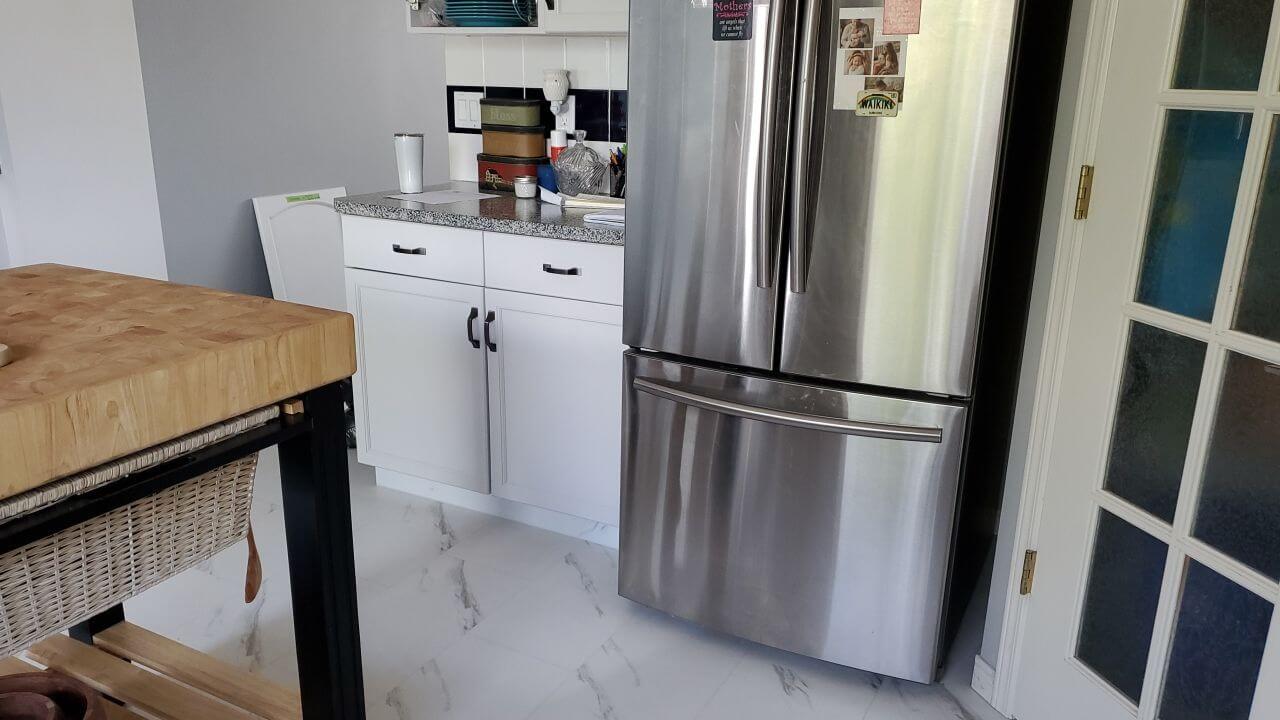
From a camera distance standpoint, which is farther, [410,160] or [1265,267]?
[410,160]

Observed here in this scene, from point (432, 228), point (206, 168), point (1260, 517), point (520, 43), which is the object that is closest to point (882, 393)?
point (1260, 517)

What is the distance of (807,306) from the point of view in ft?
6.25

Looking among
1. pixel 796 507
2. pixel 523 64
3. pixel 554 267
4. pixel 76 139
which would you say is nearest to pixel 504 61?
pixel 523 64

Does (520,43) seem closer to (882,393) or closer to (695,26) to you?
(695,26)

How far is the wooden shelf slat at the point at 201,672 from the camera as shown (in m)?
1.67

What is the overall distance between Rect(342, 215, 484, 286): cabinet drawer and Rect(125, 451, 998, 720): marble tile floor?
0.77 meters

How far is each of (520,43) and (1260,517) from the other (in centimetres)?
241

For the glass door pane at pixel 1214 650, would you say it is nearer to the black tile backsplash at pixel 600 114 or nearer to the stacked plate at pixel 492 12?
the black tile backsplash at pixel 600 114

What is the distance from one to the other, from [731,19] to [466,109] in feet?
5.09

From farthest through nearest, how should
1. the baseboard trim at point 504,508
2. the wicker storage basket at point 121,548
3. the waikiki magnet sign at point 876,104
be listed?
the baseboard trim at point 504,508
the waikiki magnet sign at point 876,104
the wicker storage basket at point 121,548

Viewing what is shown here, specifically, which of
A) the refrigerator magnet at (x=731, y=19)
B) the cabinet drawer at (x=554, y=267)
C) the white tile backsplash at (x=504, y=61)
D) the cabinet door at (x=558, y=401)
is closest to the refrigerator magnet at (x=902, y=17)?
the refrigerator magnet at (x=731, y=19)

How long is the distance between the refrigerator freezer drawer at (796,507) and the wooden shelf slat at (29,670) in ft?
3.59

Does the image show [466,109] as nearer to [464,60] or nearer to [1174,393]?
[464,60]

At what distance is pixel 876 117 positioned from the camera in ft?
5.75
